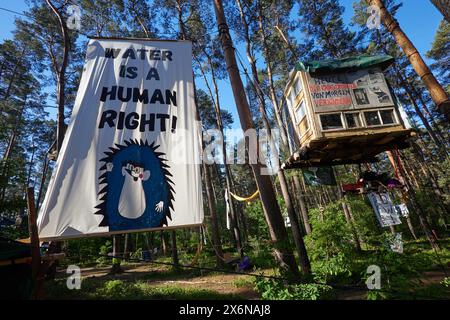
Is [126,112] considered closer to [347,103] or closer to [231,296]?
[347,103]

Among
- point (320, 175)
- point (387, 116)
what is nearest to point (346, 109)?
point (387, 116)

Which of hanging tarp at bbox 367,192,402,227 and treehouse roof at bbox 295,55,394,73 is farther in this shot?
hanging tarp at bbox 367,192,402,227

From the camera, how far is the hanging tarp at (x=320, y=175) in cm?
693

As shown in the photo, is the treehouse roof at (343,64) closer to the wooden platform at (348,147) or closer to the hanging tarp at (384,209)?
the wooden platform at (348,147)

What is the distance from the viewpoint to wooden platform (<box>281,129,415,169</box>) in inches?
201

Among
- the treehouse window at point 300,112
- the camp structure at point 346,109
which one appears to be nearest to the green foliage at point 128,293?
the camp structure at point 346,109

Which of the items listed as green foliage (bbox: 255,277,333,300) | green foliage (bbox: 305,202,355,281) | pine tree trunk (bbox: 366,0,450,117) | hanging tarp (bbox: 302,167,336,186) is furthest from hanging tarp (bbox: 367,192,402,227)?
green foliage (bbox: 305,202,355,281)

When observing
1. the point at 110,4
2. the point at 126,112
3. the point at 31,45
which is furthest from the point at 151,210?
the point at 31,45

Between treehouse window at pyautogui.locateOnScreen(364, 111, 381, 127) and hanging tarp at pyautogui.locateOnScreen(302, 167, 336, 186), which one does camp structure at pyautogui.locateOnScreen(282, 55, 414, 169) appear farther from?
hanging tarp at pyautogui.locateOnScreen(302, 167, 336, 186)

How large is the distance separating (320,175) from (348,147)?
1.40 m

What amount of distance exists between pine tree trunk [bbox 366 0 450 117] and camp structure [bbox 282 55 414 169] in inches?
40.1

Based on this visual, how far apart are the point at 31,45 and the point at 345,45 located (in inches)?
856

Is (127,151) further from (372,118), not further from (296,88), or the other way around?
(372,118)
